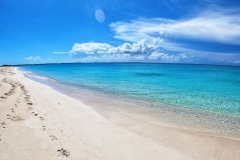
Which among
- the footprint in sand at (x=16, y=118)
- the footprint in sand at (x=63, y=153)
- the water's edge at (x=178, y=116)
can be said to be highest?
the footprint in sand at (x=16, y=118)

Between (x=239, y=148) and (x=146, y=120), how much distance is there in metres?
4.59

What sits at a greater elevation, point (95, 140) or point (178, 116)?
point (95, 140)

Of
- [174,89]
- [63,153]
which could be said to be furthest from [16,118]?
[174,89]

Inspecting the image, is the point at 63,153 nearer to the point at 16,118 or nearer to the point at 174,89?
the point at 16,118

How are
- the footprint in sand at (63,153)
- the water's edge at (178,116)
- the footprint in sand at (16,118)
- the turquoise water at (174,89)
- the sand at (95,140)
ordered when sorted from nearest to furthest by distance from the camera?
1. the footprint in sand at (63,153)
2. the sand at (95,140)
3. the footprint in sand at (16,118)
4. the water's edge at (178,116)
5. the turquoise water at (174,89)

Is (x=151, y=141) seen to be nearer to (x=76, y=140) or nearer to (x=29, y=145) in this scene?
(x=76, y=140)

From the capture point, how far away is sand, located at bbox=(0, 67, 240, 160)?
20.3 ft

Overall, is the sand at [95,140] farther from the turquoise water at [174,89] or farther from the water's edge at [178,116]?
the turquoise water at [174,89]

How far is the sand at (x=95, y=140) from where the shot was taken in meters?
6.20

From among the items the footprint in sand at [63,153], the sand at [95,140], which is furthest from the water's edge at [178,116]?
the footprint in sand at [63,153]

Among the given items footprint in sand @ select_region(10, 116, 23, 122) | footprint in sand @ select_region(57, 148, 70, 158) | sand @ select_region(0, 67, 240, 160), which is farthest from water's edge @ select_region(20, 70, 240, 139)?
footprint in sand @ select_region(10, 116, 23, 122)

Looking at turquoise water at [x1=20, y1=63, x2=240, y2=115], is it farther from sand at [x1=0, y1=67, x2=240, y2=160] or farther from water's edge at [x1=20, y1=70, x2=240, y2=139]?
sand at [x1=0, y1=67, x2=240, y2=160]

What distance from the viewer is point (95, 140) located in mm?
7324

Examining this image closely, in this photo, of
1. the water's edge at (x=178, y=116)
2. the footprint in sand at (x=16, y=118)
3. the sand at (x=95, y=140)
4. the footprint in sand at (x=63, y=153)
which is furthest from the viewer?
the water's edge at (x=178, y=116)
